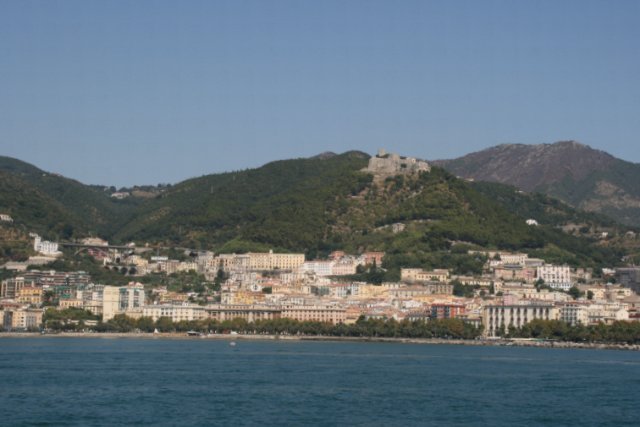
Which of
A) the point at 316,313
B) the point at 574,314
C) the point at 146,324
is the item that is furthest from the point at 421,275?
the point at 146,324

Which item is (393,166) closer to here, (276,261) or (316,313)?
(276,261)

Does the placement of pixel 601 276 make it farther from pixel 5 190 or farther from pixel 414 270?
pixel 5 190

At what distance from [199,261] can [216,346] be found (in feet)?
185

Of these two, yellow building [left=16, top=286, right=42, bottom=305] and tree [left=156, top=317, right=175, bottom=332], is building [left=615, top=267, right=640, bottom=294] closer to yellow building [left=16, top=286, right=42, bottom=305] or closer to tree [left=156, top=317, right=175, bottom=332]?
tree [left=156, top=317, right=175, bottom=332]

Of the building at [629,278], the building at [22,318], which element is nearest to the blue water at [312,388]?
the building at [22,318]

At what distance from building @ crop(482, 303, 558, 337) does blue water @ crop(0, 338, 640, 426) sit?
1040 inches

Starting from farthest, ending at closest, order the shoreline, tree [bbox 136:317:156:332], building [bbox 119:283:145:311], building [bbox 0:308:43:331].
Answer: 1. building [bbox 119:283:145:311]
2. building [bbox 0:308:43:331]
3. tree [bbox 136:317:156:332]
4. the shoreline

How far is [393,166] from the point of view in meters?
165

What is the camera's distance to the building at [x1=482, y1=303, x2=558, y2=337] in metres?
113

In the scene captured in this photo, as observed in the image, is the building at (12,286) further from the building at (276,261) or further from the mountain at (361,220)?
the mountain at (361,220)

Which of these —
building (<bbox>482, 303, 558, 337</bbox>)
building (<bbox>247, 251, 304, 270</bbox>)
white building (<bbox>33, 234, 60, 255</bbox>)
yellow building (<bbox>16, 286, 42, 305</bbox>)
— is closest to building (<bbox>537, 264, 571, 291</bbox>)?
building (<bbox>482, 303, 558, 337</bbox>)

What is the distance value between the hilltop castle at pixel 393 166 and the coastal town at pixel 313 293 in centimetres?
1826

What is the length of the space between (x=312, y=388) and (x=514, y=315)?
59.5 meters

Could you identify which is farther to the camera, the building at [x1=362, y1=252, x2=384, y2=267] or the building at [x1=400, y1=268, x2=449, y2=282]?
the building at [x1=362, y1=252, x2=384, y2=267]
